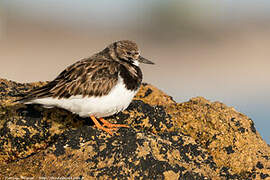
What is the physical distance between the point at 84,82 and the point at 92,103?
19.1 inches

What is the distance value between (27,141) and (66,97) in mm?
1097

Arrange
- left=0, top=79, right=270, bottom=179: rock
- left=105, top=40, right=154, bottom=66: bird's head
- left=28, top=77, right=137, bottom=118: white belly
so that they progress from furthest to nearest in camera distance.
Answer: left=105, top=40, right=154, bottom=66: bird's head < left=28, top=77, right=137, bottom=118: white belly < left=0, top=79, right=270, bottom=179: rock

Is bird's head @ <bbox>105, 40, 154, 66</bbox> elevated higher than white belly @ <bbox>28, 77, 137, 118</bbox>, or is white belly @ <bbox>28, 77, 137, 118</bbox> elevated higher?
bird's head @ <bbox>105, 40, 154, 66</bbox>

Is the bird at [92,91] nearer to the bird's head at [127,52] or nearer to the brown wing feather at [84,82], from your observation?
the brown wing feather at [84,82]

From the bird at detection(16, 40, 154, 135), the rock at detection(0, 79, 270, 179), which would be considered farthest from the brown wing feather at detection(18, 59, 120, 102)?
the rock at detection(0, 79, 270, 179)

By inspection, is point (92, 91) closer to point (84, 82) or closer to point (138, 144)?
point (84, 82)

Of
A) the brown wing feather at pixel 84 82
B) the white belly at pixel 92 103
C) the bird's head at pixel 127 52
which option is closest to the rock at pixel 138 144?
the white belly at pixel 92 103

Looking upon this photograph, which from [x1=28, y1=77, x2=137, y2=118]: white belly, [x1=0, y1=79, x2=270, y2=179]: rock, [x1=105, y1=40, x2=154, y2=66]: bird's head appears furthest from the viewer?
[x1=105, y1=40, x2=154, y2=66]: bird's head

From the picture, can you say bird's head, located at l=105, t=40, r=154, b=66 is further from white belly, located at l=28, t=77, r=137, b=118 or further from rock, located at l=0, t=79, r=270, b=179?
white belly, located at l=28, t=77, r=137, b=118

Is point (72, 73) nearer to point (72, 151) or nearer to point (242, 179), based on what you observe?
point (72, 151)

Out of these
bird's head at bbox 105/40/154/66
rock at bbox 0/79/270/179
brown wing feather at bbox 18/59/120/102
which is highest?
bird's head at bbox 105/40/154/66

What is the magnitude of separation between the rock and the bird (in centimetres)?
33

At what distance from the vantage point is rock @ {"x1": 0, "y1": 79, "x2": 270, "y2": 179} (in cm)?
556

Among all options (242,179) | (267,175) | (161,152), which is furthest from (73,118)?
(267,175)
